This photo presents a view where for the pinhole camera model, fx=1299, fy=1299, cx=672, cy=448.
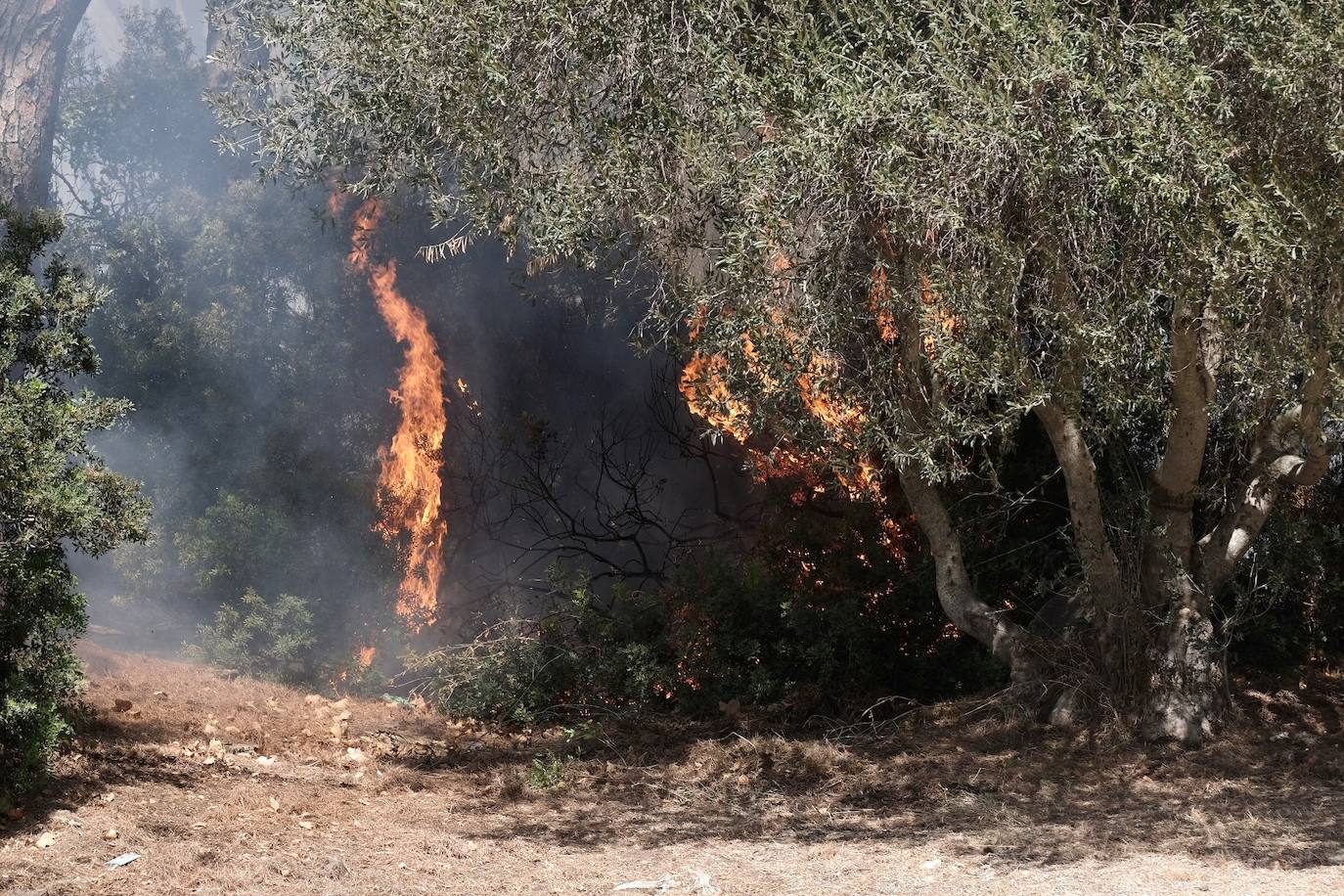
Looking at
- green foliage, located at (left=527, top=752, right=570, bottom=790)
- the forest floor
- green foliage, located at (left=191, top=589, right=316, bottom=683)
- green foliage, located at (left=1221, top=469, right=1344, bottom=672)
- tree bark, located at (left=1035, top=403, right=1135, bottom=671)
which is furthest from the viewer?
green foliage, located at (left=191, top=589, right=316, bottom=683)

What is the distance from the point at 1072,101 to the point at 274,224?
545 inches

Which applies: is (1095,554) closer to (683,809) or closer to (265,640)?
(683,809)

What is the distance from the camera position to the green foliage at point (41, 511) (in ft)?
23.4

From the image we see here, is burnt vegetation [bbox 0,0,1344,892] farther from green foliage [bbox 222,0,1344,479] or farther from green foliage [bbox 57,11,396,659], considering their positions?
green foliage [bbox 57,11,396,659]

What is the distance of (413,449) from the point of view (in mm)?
16469

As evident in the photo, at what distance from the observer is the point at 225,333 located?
1750cm

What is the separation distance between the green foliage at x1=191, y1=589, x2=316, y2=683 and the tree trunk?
19.3ft

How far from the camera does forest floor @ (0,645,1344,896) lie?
21.8 ft

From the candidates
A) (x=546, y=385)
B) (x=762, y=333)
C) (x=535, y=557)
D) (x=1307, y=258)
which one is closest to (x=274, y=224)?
(x=546, y=385)

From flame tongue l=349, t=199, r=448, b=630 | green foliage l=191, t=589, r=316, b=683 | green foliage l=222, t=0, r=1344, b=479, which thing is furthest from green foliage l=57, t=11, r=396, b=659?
green foliage l=222, t=0, r=1344, b=479

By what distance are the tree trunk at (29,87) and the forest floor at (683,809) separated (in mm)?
7783

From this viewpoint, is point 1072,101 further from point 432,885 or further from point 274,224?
point 274,224

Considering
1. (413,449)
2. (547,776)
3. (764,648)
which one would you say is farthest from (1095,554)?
(413,449)

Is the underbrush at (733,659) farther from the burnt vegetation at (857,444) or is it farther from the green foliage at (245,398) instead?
the green foliage at (245,398)
